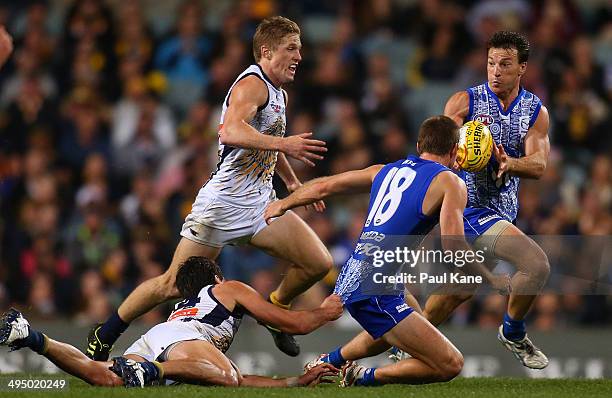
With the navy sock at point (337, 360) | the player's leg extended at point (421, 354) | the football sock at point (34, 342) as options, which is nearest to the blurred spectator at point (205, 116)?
the navy sock at point (337, 360)

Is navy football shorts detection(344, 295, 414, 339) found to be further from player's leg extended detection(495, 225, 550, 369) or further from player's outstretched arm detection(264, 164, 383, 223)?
player's leg extended detection(495, 225, 550, 369)

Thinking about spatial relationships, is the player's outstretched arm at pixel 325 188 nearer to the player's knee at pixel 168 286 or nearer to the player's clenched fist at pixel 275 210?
the player's clenched fist at pixel 275 210

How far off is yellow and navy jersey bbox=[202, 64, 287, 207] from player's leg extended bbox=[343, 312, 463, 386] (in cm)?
164

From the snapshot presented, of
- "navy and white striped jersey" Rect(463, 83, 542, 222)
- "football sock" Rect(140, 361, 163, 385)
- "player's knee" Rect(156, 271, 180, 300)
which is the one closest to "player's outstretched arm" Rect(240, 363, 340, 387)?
"football sock" Rect(140, 361, 163, 385)

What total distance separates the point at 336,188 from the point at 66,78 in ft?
25.2

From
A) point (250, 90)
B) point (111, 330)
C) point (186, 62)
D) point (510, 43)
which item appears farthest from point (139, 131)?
point (510, 43)

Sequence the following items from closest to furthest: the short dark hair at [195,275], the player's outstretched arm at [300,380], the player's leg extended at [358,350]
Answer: the player's outstretched arm at [300,380]
the player's leg extended at [358,350]
the short dark hair at [195,275]

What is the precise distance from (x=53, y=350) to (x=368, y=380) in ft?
6.90

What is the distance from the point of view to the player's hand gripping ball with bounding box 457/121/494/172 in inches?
318

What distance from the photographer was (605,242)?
39.6 ft

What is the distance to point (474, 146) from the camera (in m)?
8.07

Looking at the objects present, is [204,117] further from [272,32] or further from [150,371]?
[150,371]

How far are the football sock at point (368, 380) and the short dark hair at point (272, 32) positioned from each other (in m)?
2.41

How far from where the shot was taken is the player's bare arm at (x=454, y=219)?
7.25m
